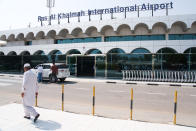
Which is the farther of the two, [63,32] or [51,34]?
[51,34]

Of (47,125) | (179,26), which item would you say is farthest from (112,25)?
(47,125)

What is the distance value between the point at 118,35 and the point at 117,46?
479cm

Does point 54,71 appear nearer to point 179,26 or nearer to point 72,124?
point 72,124

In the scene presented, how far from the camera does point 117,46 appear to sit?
22188 mm

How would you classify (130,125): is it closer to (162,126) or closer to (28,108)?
(162,126)

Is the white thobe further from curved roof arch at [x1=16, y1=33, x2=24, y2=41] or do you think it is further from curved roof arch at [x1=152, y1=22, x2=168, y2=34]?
curved roof arch at [x1=16, y1=33, x2=24, y2=41]

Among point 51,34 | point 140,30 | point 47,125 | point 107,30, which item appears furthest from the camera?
point 51,34

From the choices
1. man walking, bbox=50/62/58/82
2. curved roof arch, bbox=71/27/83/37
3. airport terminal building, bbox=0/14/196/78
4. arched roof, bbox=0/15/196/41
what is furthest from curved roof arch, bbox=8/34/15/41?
man walking, bbox=50/62/58/82

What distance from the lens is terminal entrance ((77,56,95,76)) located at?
23766mm

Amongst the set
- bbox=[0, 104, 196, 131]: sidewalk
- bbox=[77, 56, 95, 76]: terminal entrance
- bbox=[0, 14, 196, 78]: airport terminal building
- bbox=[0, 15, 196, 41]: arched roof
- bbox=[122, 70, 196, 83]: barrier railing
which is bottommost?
bbox=[0, 104, 196, 131]: sidewalk

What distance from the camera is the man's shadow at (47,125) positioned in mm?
5234

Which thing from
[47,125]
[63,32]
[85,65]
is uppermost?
[63,32]

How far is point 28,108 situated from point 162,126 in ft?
15.0

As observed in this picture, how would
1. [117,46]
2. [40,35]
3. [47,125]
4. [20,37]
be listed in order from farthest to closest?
1. [20,37]
2. [40,35]
3. [117,46]
4. [47,125]
